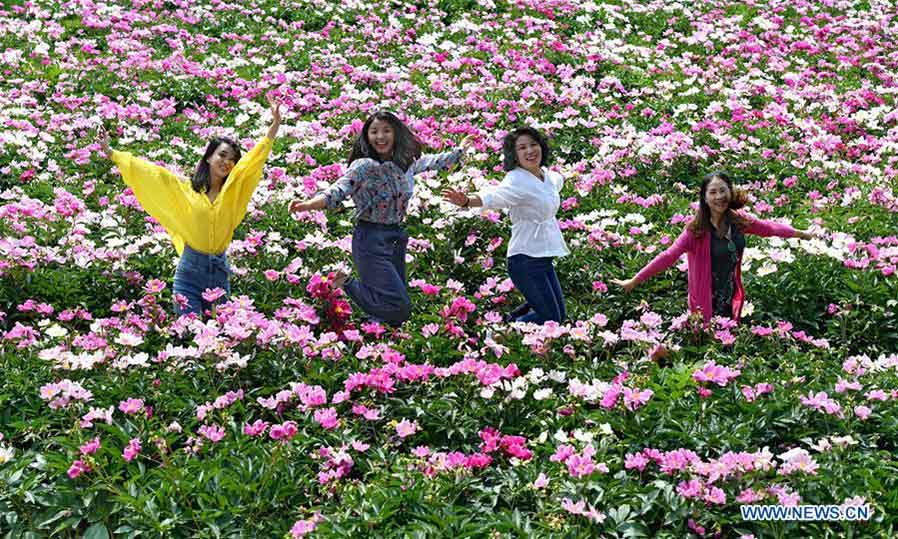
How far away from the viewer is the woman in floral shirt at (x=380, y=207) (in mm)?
5594

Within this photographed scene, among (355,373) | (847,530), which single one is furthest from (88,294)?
(847,530)

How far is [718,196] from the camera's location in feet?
18.9

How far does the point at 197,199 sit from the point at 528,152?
210cm

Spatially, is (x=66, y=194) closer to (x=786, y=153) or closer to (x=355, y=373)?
(x=355, y=373)

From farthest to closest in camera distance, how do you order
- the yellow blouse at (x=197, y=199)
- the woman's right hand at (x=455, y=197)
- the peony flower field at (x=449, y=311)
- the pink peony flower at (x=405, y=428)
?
the yellow blouse at (x=197, y=199) → the woman's right hand at (x=455, y=197) → the pink peony flower at (x=405, y=428) → the peony flower field at (x=449, y=311)

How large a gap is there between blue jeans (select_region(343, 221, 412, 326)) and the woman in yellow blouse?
0.78 metres

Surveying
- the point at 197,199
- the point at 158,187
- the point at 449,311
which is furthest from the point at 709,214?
the point at 158,187

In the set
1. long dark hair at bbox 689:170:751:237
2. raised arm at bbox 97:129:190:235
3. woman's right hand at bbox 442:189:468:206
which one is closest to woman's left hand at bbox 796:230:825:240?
long dark hair at bbox 689:170:751:237

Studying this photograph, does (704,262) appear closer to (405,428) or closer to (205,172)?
(405,428)

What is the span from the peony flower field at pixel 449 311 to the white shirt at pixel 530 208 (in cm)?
52

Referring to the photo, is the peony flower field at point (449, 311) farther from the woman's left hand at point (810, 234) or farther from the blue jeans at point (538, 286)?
the blue jeans at point (538, 286)

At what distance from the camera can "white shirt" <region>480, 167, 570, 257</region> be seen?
5836mm

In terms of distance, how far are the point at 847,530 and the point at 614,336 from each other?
181cm

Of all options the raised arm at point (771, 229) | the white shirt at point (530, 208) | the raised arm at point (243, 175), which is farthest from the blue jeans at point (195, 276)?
the raised arm at point (771, 229)
